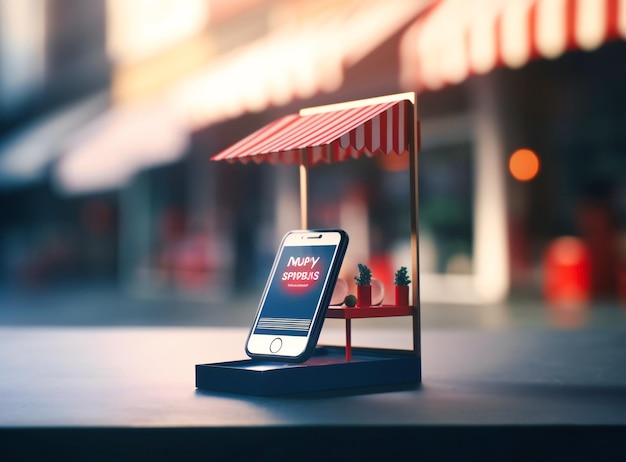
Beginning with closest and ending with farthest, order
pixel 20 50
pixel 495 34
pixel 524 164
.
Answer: pixel 495 34 < pixel 524 164 < pixel 20 50

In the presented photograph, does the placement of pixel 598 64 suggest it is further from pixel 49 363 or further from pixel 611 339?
pixel 49 363

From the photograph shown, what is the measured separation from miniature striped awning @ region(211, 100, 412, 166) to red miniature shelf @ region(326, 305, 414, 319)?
0.87m

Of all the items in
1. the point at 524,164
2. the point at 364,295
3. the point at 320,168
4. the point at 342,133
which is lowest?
the point at 364,295

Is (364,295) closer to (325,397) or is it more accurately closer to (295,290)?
(295,290)

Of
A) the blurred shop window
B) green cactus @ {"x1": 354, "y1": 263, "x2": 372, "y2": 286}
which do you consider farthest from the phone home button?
the blurred shop window

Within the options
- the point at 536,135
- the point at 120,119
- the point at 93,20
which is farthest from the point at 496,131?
the point at 93,20

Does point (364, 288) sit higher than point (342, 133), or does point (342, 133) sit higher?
point (342, 133)

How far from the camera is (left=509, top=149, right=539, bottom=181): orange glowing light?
1591 cm

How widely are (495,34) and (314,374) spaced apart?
6909 mm

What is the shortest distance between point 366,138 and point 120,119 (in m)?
15.9

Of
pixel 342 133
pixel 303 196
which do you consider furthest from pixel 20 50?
pixel 342 133

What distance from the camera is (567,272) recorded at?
15.4 m

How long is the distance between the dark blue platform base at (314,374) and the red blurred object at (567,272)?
8.95 m

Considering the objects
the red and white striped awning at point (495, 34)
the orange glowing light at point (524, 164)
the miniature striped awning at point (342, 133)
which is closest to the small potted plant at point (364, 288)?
the miniature striped awning at point (342, 133)
